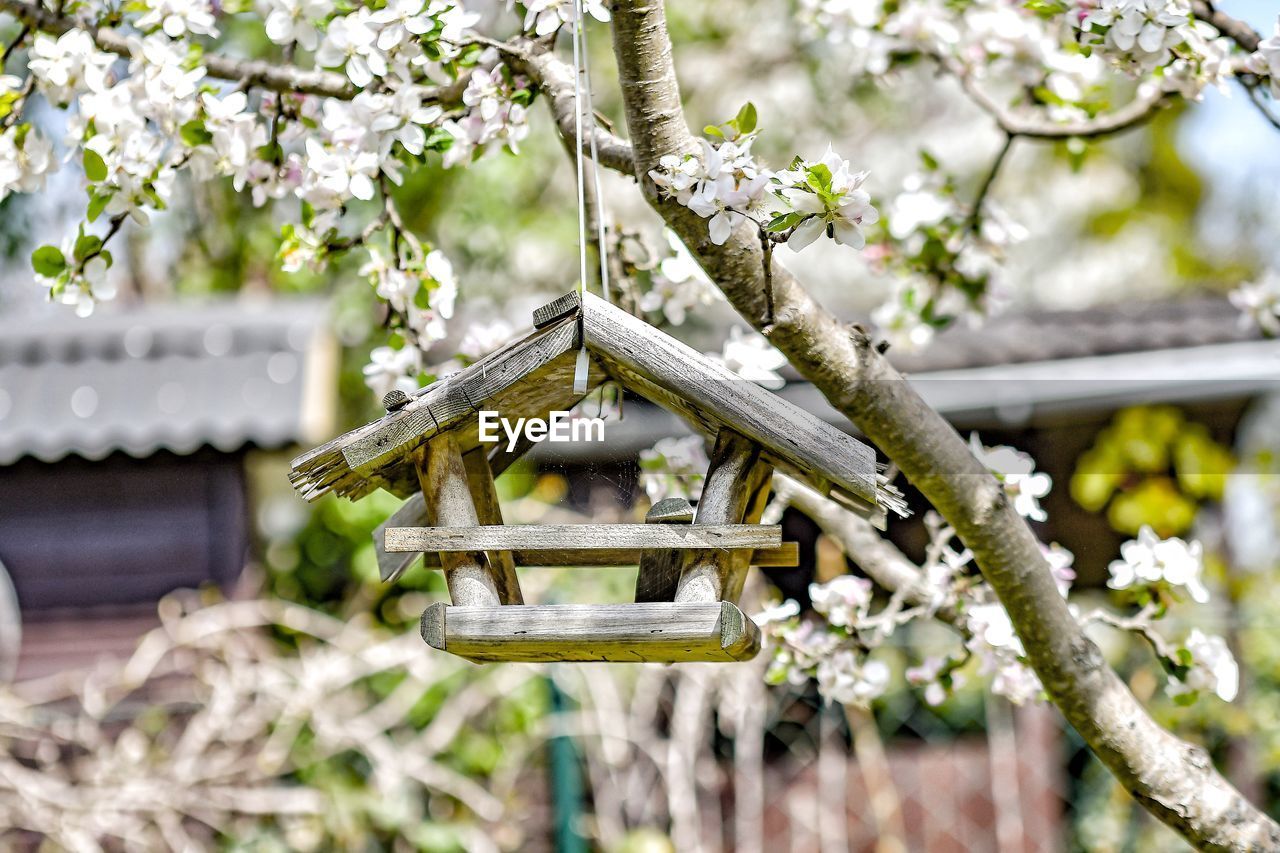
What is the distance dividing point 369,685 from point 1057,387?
8.88ft

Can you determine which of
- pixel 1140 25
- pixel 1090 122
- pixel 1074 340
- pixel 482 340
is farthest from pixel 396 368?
pixel 1074 340

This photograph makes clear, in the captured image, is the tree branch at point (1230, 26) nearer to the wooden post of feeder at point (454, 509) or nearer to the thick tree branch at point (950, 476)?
the thick tree branch at point (950, 476)

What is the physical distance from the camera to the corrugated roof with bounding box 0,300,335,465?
4574 mm

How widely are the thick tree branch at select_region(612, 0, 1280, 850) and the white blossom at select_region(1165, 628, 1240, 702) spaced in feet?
0.39

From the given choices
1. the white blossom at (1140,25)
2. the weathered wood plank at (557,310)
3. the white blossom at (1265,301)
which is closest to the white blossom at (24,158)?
the weathered wood plank at (557,310)

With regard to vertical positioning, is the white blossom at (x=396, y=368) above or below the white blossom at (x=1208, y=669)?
above

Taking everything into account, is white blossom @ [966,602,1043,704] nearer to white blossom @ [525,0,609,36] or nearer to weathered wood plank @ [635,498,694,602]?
weathered wood plank @ [635,498,694,602]

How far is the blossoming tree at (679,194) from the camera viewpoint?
1.44 m

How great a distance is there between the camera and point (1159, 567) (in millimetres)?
1852

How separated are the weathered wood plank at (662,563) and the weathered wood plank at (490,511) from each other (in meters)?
0.14

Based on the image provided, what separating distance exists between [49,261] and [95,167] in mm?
183

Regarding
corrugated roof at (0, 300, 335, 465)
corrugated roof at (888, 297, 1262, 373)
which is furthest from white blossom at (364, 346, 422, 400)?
corrugated roof at (888, 297, 1262, 373)

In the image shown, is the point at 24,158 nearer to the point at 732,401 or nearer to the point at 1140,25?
the point at 732,401

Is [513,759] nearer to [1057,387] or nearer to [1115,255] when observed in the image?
[1057,387]
